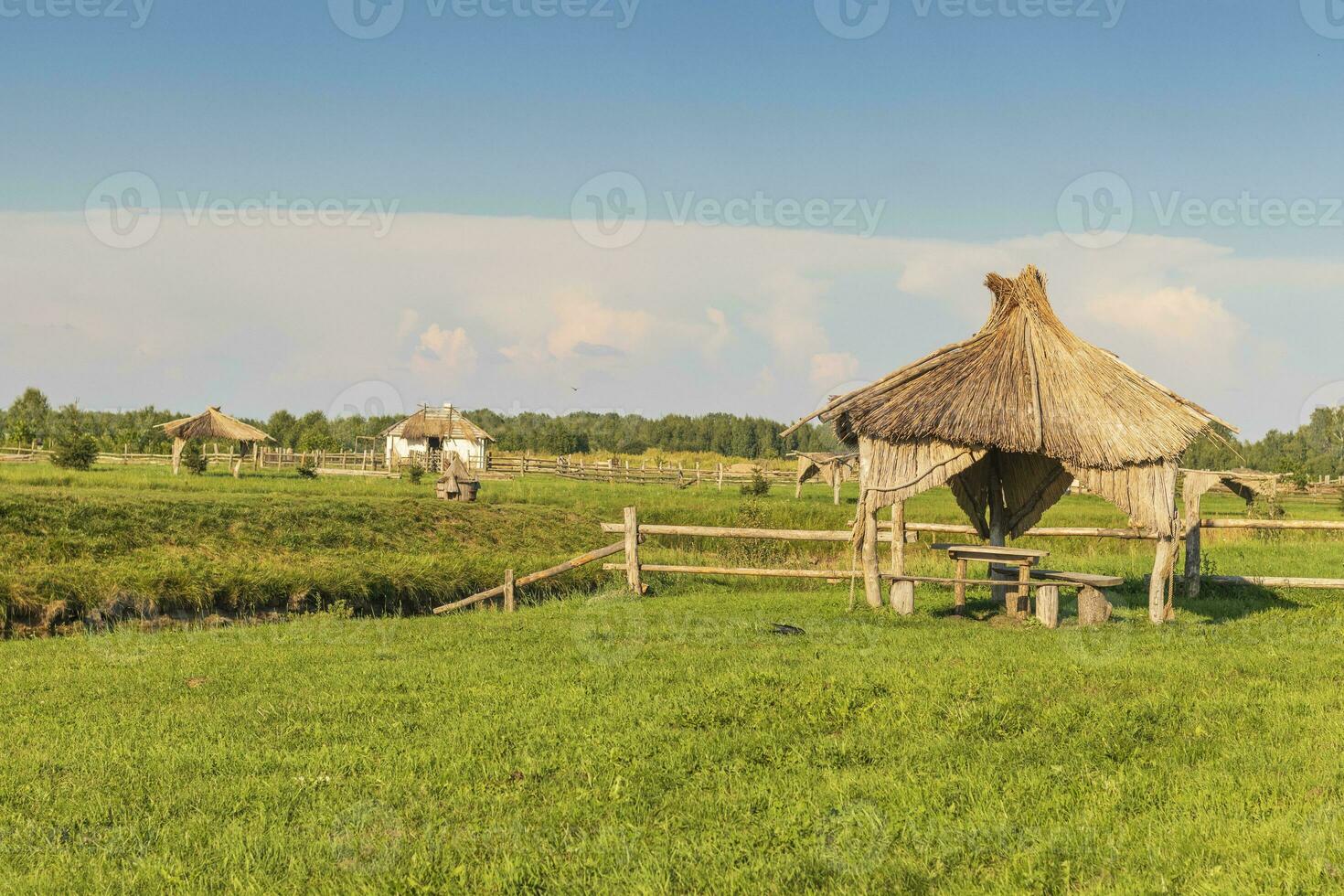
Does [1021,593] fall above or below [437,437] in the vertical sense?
below

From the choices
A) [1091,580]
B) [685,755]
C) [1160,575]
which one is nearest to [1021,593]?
[1091,580]

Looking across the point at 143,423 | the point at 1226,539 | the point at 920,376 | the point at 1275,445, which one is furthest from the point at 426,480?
the point at 1275,445

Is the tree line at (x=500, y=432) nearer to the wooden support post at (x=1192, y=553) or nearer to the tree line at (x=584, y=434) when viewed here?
the tree line at (x=584, y=434)

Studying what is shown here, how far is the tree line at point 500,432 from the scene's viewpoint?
72188mm

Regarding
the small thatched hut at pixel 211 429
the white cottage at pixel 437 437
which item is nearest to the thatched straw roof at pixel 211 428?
the small thatched hut at pixel 211 429

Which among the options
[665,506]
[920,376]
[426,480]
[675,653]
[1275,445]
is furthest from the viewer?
[1275,445]

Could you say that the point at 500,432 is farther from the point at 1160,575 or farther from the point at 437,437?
the point at 1160,575

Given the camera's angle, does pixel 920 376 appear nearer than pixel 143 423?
Yes

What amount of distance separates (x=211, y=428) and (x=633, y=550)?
3718 cm

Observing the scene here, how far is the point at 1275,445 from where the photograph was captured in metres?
129

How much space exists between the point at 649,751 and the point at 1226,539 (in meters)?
26.3

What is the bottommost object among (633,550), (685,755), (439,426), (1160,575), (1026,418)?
(685,755)

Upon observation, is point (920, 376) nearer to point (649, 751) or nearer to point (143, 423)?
point (649, 751)

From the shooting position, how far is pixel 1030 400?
1336 cm
